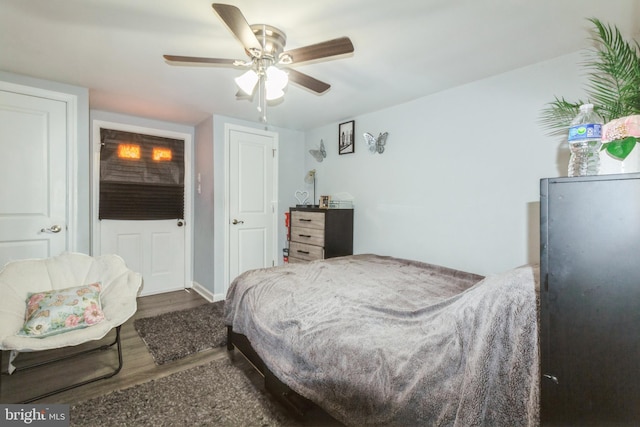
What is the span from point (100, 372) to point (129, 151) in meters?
2.59

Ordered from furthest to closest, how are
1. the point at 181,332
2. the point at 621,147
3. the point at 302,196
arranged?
the point at 302,196 < the point at 181,332 < the point at 621,147

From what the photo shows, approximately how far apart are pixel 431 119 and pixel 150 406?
3.06m

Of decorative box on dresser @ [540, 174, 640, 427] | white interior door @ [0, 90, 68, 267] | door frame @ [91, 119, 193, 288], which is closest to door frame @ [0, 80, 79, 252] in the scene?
white interior door @ [0, 90, 68, 267]

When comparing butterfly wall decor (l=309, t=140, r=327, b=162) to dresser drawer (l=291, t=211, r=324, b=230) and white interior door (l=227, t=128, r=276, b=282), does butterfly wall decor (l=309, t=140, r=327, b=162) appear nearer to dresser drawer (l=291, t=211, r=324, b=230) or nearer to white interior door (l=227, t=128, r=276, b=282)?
white interior door (l=227, t=128, r=276, b=282)

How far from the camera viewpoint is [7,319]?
1.72 meters

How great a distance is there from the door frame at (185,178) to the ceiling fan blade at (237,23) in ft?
9.23

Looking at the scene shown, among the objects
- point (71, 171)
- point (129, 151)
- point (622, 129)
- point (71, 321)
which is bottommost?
point (71, 321)

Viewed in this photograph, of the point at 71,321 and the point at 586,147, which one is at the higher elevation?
the point at 586,147

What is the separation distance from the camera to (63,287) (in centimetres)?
214

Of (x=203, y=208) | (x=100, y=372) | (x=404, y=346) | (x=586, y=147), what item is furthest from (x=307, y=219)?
(x=586, y=147)

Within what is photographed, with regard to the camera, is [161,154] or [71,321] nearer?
[71,321]

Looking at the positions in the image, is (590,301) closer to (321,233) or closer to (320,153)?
(321,233)

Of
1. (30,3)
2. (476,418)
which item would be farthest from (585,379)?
(30,3)

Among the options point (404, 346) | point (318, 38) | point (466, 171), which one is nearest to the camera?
point (404, 346)
